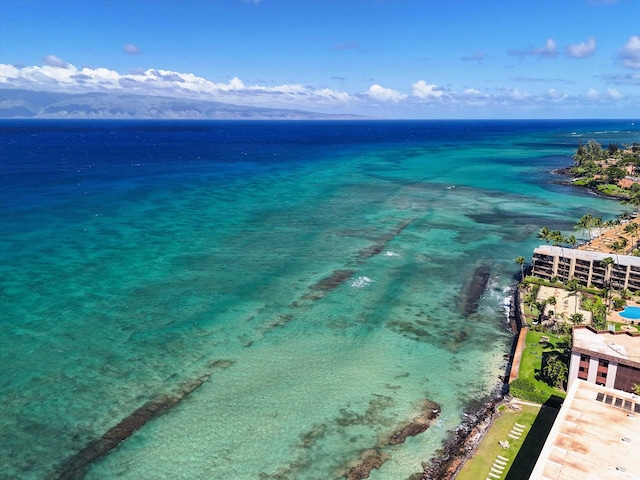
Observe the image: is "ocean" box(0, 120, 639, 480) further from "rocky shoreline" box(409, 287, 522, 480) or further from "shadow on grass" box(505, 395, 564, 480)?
"shadow on grass" box(505, 395, 564, 480)

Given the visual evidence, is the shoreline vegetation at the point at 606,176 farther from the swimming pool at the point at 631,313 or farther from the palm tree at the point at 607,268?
the swimming pool at the point at 631,313

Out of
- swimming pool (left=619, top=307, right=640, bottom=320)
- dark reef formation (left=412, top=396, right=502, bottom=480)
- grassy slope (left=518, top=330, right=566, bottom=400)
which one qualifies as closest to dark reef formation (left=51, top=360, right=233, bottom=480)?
dark reef formation (left=412, top=396, right=502, bottom=480)

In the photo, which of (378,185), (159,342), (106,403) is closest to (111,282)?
(159,342)

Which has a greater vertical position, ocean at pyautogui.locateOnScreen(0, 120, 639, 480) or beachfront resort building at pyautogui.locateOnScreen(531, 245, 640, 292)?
beachfront resort building at pyautogui.locateOnScreen(531, 245, 640, 292)

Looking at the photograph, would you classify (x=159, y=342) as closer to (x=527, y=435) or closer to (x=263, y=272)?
(x=263, y=272)

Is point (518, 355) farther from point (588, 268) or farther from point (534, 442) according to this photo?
point (588, 268)

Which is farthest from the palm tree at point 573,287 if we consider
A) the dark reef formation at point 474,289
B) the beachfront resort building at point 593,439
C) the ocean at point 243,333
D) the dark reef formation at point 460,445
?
the beachfront resort building at point 593,439

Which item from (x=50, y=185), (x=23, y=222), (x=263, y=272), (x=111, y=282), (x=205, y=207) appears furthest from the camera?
(x=50, y=185)
